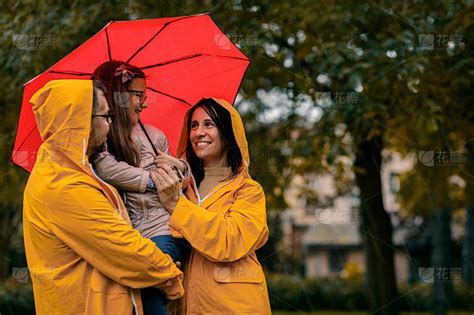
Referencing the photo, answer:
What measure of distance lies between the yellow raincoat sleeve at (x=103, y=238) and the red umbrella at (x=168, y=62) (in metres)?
0.84

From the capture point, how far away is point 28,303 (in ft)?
37.9

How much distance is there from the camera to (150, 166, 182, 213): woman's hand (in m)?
3.84

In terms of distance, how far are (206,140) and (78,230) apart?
0.81 meters

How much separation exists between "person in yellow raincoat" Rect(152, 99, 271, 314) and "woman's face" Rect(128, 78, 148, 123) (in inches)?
9.9

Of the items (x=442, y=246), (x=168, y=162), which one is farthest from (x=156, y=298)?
(x=442, y=246)

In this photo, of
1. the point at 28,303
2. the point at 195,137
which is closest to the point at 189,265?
the point at 195,137

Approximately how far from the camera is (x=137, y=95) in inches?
162

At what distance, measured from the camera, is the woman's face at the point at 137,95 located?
4074 mm

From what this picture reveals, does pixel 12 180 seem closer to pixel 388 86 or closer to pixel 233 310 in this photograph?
pixel 388 86
